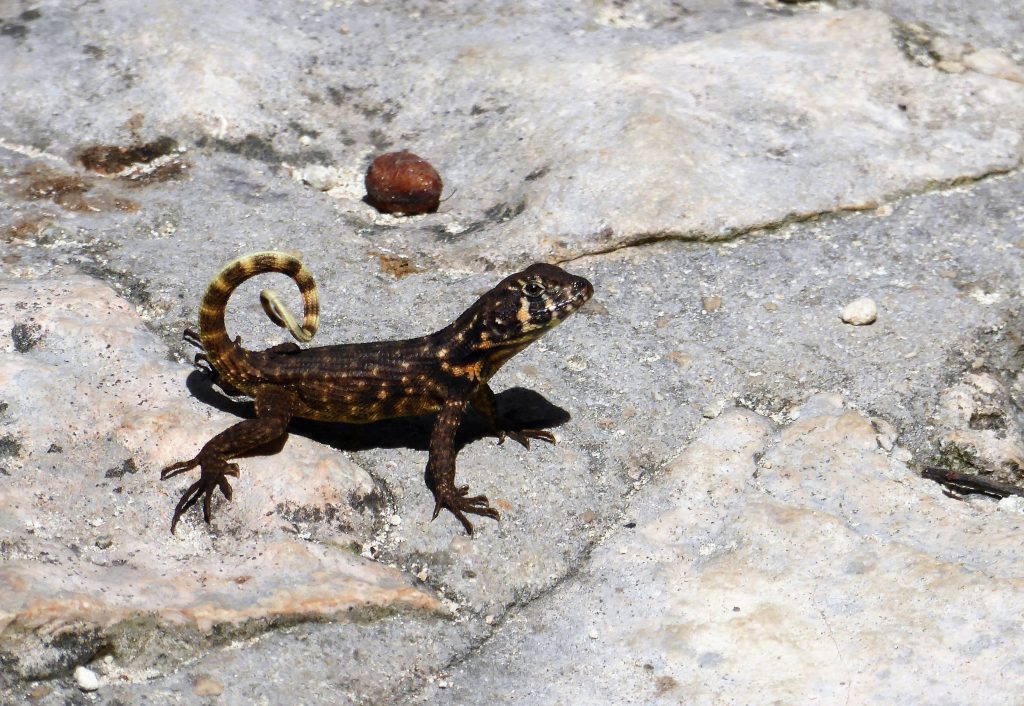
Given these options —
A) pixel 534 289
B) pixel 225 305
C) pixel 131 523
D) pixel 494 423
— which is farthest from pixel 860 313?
pixel 131 523

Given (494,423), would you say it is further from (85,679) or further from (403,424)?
(85,679)

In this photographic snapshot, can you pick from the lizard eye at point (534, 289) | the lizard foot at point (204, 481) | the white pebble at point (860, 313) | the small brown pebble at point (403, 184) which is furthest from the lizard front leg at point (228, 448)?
the white pebble at point (860, 313)

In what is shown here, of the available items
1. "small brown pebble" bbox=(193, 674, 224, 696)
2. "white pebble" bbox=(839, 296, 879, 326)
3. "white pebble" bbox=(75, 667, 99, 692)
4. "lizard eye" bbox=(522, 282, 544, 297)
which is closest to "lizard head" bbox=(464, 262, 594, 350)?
"lizard eye" bbox=(522, 282, 544, 297)

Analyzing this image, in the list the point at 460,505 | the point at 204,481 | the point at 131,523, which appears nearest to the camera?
the point at 131,523

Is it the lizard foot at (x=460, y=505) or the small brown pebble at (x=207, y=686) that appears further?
the lizard foot at (x=460, y=505)

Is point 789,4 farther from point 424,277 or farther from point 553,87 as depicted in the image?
point 424,277

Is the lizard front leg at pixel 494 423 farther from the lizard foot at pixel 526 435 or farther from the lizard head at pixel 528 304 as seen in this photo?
the lizard head at pixel 528 304

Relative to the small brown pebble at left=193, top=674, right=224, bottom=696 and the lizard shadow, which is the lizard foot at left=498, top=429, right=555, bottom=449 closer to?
the lizard shadow
